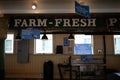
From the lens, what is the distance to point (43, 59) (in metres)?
10.5

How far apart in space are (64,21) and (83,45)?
4832 millimetres

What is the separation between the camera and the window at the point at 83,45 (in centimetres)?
1044

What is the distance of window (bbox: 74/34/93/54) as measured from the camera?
411 inches

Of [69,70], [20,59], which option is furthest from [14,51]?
[69,70]

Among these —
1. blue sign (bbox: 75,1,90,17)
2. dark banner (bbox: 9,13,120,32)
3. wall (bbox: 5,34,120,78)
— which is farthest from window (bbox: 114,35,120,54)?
blue sign (bbox: 75,1,90,17)

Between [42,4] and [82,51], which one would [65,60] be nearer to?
[82,51]

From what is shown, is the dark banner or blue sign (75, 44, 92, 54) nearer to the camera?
the dark banner

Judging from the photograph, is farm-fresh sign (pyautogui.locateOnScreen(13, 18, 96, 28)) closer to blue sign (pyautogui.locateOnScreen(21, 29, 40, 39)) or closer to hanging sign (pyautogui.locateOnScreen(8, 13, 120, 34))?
hanging sign (pyautogui.locateOnScreen(8, 13, 120, 34))

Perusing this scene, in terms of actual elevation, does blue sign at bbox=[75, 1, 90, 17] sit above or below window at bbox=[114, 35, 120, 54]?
above

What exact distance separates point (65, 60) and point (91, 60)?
1.44 m

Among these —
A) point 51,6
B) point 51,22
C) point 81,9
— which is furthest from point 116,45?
point 81,9

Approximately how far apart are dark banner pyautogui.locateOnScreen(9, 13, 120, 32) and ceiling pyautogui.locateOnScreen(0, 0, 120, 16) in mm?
312

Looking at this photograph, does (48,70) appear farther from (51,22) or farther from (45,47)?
(51,22)

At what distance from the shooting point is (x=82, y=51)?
10445 mm
